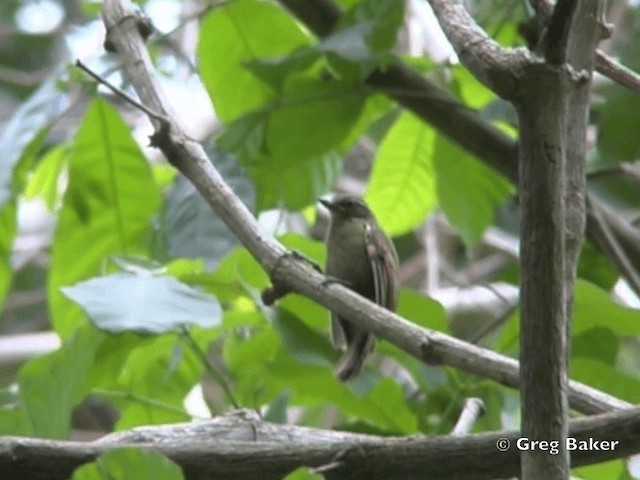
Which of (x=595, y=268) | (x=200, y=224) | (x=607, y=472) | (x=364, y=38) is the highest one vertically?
(x=364, y=38)

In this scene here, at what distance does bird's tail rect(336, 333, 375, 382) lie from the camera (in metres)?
1.81

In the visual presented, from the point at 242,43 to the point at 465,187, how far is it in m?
0.46

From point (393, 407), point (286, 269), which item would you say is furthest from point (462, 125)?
point (286, 269)

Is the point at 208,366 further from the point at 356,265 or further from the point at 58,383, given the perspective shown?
the point at 356,265

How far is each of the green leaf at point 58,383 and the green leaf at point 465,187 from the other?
3.19 ft

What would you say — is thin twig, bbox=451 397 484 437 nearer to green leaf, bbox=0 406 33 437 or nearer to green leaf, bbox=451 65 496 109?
green leaf, bbox=0 406 33 437

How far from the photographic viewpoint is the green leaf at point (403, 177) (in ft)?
8.37

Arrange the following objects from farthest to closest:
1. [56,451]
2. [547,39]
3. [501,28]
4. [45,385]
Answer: [501,28] → [45,385] → [56,451] → [547,39]

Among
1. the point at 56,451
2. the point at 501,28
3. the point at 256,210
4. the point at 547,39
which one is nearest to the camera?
the point at 547,39

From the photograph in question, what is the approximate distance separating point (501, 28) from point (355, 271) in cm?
51

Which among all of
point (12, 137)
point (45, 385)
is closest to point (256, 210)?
point (12, 137)

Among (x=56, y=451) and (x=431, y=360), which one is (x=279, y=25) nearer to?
(x=431, y=360)

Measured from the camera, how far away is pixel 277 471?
1.21 meters

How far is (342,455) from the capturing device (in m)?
1.23
